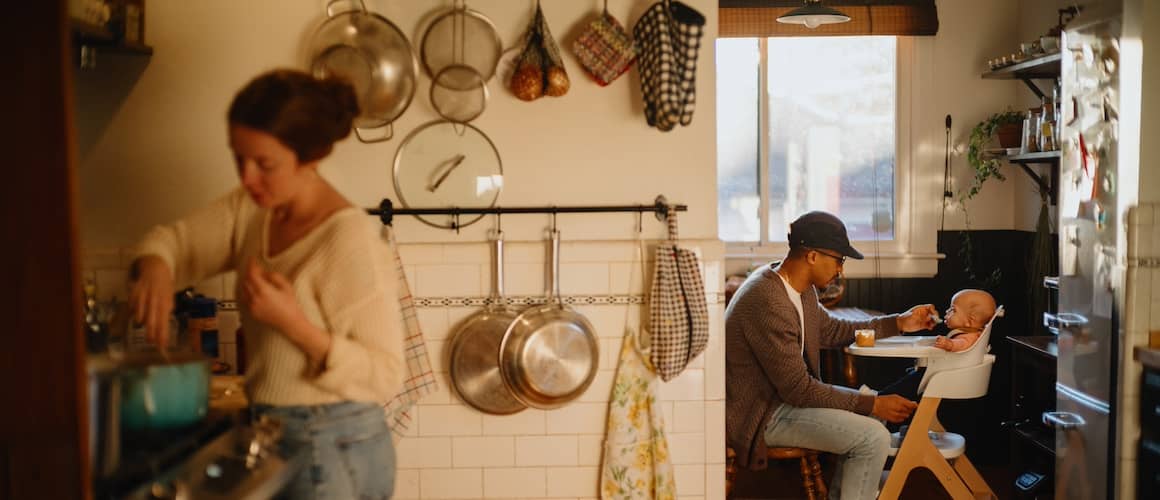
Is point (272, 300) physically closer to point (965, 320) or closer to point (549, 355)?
point (549, 355)

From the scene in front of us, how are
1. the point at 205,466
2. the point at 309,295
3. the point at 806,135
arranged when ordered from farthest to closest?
the point at 806,135 → the point at 309,295 → the point at 205,466

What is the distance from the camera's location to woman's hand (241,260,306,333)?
185 cm

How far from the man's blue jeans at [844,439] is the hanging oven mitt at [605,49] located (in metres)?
1.24

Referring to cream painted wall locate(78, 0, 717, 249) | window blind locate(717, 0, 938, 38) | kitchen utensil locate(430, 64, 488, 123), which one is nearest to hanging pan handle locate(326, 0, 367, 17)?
cream painted wall locate(78, 0, 717, 249)

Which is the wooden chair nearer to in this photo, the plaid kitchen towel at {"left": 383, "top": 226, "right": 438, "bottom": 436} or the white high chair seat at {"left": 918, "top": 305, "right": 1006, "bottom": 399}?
the white high chair seat at {"left": 918, "top": 305, "right": 1006, "bottom": 399}

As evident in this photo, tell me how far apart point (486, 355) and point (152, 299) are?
1365 mm

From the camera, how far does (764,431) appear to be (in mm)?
3434

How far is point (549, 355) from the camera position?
3186mm

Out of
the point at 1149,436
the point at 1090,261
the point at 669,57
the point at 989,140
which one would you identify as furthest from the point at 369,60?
the point at 989,140

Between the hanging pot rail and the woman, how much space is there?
45.9 inches

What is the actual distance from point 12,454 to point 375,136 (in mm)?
1845

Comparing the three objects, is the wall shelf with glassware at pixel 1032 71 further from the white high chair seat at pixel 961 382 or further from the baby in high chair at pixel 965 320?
the white high chair seat at pixel 961 382

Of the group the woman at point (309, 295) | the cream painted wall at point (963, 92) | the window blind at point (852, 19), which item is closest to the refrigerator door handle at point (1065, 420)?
the cream painted wall at point (963, 92)

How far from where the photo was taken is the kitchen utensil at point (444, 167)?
3.23 meters
